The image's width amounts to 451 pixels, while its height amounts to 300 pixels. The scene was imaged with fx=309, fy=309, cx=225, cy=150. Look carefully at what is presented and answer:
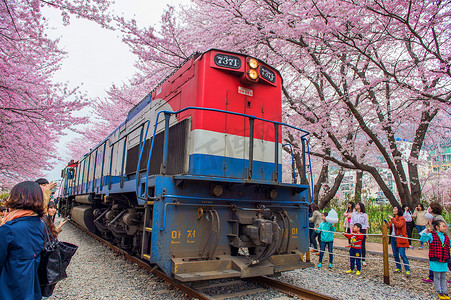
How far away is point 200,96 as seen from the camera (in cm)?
464

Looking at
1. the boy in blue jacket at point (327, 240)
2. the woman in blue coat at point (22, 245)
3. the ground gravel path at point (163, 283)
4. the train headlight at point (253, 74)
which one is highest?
the train headlight at point (253, 74)

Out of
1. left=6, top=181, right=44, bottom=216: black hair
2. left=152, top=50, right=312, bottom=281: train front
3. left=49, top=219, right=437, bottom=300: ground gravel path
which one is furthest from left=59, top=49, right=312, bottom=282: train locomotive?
left=6, top=181, right=44, bottom=216: black hair

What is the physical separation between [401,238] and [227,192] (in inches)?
165

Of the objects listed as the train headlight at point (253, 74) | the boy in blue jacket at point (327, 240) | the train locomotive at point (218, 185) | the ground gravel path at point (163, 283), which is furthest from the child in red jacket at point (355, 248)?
the train headlight at point (253, 74)

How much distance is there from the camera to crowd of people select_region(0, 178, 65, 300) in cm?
225

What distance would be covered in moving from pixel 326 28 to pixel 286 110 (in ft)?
19.2

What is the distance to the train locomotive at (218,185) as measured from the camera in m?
3.84

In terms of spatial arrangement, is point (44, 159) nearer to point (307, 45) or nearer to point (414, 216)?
point (307, 45)

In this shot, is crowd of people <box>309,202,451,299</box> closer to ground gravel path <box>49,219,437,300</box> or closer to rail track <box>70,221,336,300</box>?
ground gravel path <box>49,219,437,300</box>

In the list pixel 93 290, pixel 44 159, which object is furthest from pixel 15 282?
pixel 44 159

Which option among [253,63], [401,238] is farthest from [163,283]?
[401,238]

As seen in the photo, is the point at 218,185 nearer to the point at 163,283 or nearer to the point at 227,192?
Answer: the point at 227,192

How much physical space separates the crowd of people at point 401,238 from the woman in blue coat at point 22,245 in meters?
5.25

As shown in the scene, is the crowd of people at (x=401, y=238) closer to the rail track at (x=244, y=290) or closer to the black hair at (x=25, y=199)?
the rail track at (x=244, y=290)
